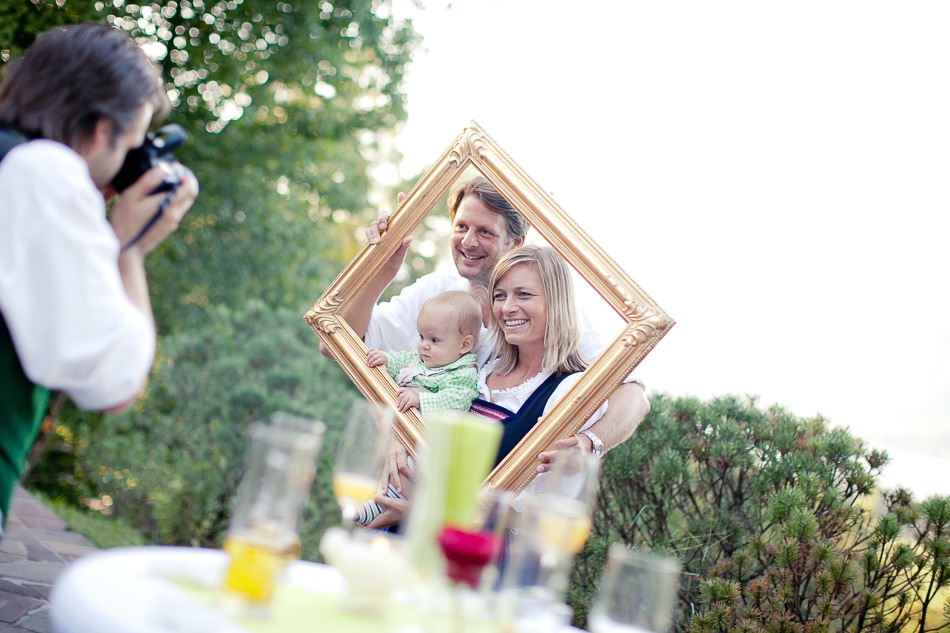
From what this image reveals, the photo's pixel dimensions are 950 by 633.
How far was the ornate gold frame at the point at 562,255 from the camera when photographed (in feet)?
9.61

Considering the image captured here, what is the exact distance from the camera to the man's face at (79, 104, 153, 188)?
1852 mm

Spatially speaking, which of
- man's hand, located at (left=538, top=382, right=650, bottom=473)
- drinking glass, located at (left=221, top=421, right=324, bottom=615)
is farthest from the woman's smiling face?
drinking glass, located at (left=221, top=421, right=324, bottom=615)

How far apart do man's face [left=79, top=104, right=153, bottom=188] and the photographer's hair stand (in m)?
1.56

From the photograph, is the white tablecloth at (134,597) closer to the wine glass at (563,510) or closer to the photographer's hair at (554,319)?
the wine glass at (563,510)

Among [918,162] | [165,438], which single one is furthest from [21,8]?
[918,162]

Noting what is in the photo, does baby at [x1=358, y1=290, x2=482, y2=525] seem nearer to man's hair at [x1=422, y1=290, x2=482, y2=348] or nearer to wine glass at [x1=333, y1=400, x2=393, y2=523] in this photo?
man's hair at [x1=422, y1=290, x2=482, y2=348]

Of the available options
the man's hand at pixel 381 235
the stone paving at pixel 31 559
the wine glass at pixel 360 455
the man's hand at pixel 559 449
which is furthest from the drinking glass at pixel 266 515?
the stone paving at pixel 31 559

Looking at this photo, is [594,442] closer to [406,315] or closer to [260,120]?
[406,315]

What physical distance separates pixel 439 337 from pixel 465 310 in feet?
0.48

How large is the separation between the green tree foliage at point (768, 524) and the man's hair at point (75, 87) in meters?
3.23

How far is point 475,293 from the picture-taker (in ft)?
10.7

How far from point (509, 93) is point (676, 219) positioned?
3.69 metres

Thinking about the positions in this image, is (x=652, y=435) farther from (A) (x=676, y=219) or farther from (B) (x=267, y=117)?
(B) (x=267, y=117)

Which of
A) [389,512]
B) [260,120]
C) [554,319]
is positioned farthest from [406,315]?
[260,120]
